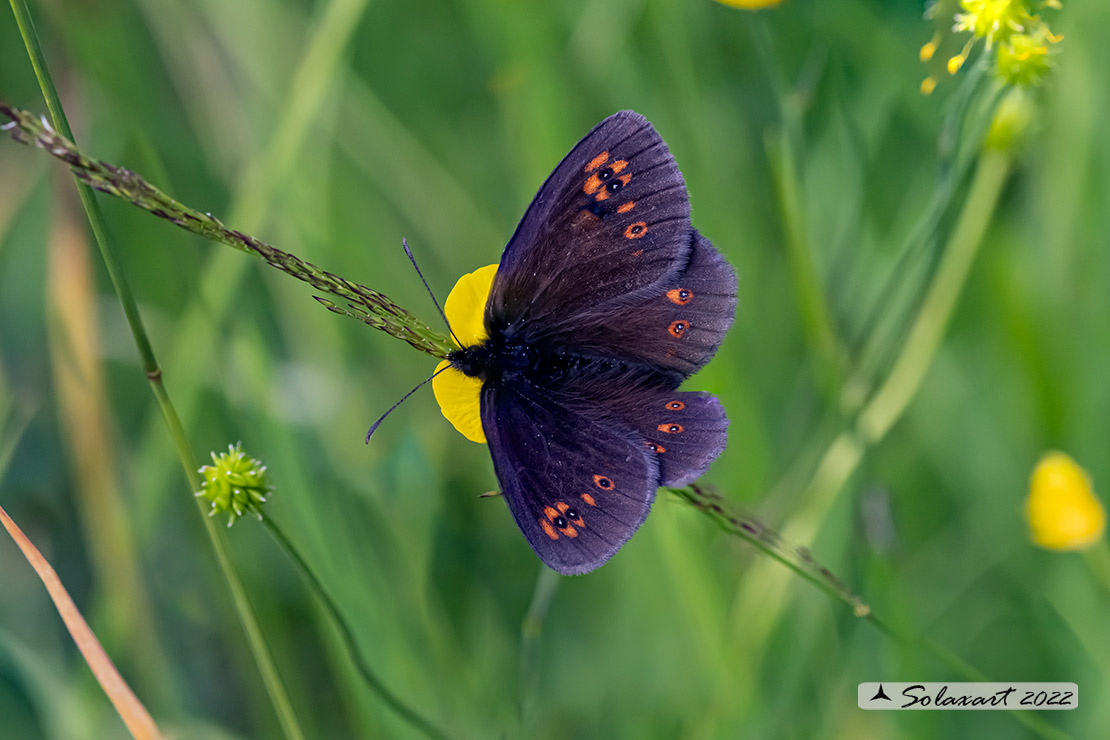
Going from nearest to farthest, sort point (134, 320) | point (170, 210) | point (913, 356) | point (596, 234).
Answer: point (170, 210) → point (134, 320) → point (596, 234) → point (913, 356)

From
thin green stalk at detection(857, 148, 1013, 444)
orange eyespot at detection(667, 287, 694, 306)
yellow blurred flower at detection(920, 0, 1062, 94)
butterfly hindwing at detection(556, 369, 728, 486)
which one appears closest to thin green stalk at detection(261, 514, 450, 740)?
butterfly hindwing at detection(556, 369, 728, 486)

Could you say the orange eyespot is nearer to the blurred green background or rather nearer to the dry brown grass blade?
the blurred green background

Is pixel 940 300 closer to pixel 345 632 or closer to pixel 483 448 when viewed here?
pixel 483 448

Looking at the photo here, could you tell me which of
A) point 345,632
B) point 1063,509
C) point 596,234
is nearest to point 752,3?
point 596,234

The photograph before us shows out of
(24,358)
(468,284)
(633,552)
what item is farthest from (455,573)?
(24,358)

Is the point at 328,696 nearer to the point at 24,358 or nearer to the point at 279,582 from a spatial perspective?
the point at 279,582

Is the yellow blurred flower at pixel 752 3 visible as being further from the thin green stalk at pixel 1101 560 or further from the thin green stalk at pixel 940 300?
the thin green stalk at pixel 1101 560
